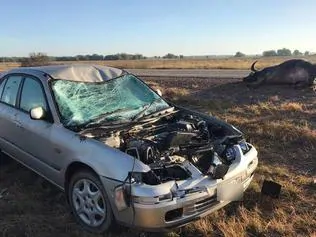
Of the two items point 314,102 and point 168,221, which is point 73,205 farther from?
point 314,102

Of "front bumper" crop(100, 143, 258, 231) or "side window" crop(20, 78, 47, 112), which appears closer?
"front bumper" crop(100, 143, 258, 231)

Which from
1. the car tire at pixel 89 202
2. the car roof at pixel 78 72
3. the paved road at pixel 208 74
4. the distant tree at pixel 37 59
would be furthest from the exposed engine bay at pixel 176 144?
the distant tree at pixel 37 59

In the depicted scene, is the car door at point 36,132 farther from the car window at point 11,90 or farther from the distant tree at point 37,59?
the distant tree at point 37,59

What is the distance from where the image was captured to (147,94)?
6.37 meters

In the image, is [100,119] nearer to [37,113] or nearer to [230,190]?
[37,113]

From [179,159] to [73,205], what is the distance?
1260mm

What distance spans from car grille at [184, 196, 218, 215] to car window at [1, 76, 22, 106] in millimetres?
3255

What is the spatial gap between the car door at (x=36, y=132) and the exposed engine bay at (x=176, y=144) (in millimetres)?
663

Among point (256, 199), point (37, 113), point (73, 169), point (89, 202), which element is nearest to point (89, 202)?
point (89, 202)

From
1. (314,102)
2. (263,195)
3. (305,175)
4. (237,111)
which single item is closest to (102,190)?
(263,195)

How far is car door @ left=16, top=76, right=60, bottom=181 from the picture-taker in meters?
5.36

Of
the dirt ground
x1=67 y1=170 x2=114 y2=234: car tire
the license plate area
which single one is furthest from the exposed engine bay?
the dirt ground

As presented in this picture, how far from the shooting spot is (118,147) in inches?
198

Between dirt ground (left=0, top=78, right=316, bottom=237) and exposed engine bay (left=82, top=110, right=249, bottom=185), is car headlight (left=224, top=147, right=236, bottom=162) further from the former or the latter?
dirt ground (left=0, top=78, right=316, bottom=237)
